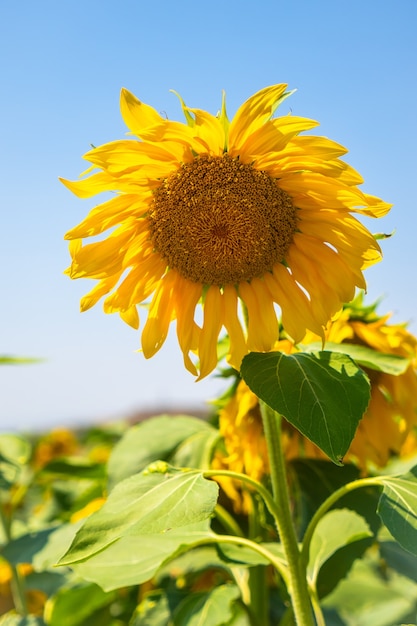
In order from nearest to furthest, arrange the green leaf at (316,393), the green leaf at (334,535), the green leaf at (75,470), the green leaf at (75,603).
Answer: the green leaf at (316,393) < the green leaf at (334,535) < the green leaf at (75,603) < the green leaf at (75,470)

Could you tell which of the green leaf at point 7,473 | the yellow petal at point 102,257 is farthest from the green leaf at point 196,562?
the yellow petal at point 102,257

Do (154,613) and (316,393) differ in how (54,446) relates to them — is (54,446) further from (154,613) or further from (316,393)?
(316,393)

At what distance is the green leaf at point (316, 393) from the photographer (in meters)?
1.11

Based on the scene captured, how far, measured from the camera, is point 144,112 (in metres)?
1.22

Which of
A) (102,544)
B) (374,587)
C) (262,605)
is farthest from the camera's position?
(374,587)

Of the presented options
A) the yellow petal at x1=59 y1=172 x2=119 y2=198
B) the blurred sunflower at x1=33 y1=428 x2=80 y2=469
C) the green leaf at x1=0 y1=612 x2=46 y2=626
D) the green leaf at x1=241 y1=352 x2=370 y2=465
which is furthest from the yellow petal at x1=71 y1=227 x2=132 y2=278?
the blurred sunflower at x1=33 y1=428 x2=80 y2=469

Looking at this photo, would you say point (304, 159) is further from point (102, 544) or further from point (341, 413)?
point (102, 544)

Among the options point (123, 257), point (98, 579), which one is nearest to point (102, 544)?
point (98, 579)

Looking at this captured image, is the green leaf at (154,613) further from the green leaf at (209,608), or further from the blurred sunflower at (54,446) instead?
the blurred sunflower at (54,446)

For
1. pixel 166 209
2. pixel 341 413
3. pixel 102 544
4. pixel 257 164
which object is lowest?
pixel 102 544

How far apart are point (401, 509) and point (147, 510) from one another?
41 cm

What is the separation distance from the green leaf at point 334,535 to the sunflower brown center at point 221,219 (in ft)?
2.01

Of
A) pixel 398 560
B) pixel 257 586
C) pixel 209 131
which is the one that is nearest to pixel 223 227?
pixel 209 131

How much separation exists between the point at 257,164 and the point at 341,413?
475 mm
